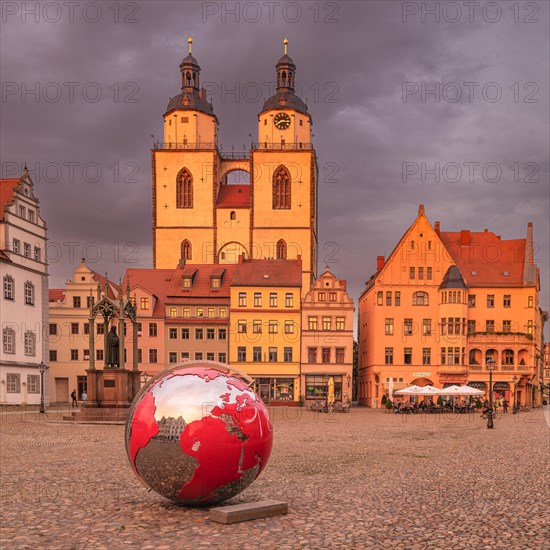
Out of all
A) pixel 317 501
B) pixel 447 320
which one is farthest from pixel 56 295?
pixel 317 501

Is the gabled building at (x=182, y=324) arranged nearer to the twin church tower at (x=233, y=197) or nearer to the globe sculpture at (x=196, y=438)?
the twin church tower at (x=233, y=197)

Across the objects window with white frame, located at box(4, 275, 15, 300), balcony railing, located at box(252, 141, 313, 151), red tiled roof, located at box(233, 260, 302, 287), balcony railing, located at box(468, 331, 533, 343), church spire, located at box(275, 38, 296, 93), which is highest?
church spire, located at box(275, 38, 296, 93)

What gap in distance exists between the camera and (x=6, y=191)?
56062 mm

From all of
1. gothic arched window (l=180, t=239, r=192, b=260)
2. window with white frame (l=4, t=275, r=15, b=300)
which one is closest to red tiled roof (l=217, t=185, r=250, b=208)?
gothic arched window (l=180, t=239, r=192, b=260)

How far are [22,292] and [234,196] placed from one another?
3630 cm

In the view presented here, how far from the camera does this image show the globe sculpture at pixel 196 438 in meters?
10.2

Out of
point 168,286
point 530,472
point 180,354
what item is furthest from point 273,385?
point 530,472

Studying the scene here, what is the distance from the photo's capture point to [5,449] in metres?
20.6

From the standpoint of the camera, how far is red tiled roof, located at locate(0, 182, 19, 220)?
2154 inches

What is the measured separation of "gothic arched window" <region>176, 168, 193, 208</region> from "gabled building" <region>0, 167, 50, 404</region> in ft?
89.0

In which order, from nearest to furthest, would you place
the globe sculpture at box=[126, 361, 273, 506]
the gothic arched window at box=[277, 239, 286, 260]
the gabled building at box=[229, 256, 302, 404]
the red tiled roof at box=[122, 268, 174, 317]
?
the globe sculpture at box=[126, 361, 273, 506], the gabled building at box=[229, 256, 302, 404], the red tiled roof at box=[122, 268, 174, 317], the gothic arched window at box=[277, 239, 286, 260]

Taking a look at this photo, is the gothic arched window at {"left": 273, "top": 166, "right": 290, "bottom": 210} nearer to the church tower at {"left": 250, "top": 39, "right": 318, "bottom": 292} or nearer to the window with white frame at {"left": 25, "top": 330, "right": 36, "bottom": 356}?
the church tower at {"left": 250, "top": 39, "right": 318, "bottom": 292}

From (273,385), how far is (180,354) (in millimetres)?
9069

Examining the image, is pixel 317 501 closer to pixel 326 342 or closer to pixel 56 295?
pixel 326 342
